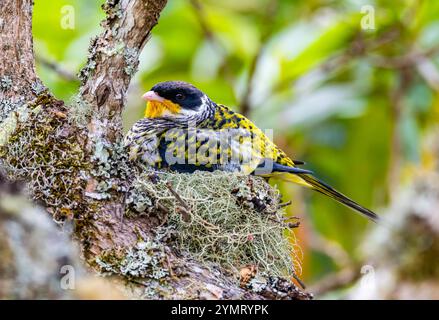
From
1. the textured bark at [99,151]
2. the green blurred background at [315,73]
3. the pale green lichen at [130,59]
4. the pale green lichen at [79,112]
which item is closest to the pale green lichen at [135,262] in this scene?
the textured bark at [99,151]

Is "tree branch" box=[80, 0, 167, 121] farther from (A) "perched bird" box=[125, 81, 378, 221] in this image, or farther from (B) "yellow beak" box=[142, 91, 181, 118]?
(B) "yellow beak" box=[142, 91, 181, 118]

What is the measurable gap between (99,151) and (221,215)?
71cm

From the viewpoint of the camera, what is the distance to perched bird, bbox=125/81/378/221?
3891 millimetres

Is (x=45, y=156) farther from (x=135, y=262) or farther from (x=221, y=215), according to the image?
(x=221, y=215)

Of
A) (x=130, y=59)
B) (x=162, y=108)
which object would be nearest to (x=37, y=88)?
(x=130, y=59)

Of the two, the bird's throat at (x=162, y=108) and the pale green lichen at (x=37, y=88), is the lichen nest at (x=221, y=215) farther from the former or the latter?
the bird's throat at (x=162, y=108)

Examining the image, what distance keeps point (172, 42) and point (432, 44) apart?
7.08 feet

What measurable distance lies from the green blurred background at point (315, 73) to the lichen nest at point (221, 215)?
181 centimetres

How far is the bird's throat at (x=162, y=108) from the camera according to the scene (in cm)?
430

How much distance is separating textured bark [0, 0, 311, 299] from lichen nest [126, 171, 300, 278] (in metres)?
0.09

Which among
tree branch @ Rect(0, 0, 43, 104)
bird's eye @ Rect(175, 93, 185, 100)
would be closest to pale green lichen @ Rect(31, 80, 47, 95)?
tree branch @ Rect(0, 0, 43, 104)

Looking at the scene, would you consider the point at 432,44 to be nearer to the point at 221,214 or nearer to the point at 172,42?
the point at 172,42

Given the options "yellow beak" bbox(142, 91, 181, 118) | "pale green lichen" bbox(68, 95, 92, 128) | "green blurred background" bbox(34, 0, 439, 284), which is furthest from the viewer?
"green blurred background" bbox(34, 0, 439, 284)

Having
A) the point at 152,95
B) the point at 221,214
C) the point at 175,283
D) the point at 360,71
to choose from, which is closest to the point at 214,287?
the point at 175,283
